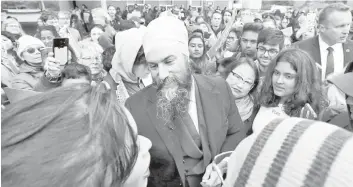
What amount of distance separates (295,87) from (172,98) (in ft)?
3.25

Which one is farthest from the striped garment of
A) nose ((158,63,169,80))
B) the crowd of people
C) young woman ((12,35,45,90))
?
young woman ((12,35,45,90))

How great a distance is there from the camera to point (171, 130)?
4.68 ft

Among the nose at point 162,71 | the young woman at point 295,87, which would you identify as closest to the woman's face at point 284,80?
the young woman at point 295,87

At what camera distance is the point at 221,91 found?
1.57m

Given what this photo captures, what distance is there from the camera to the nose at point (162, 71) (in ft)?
5.10

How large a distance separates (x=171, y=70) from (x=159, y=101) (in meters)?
0.21

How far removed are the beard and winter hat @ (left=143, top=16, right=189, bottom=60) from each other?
188 millimetres

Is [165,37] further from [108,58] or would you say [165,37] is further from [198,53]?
[198,53]

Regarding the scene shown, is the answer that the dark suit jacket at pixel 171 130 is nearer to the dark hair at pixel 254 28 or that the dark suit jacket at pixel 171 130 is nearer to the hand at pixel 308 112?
the hand at pixel 308 112

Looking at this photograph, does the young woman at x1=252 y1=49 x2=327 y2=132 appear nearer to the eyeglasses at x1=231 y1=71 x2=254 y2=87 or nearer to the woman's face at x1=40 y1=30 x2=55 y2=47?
the eyeglasses at x1=231 y1=71 x2=254 y2=87

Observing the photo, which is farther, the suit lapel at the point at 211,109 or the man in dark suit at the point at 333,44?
the man in dark suit at the point at 333,44

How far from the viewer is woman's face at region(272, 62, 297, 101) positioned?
6.16 ft

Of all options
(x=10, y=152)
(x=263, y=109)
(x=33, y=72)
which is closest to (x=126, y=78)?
(x=263, y=109)

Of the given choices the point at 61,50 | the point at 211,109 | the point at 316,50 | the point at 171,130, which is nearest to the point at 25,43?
the point at 61,50
